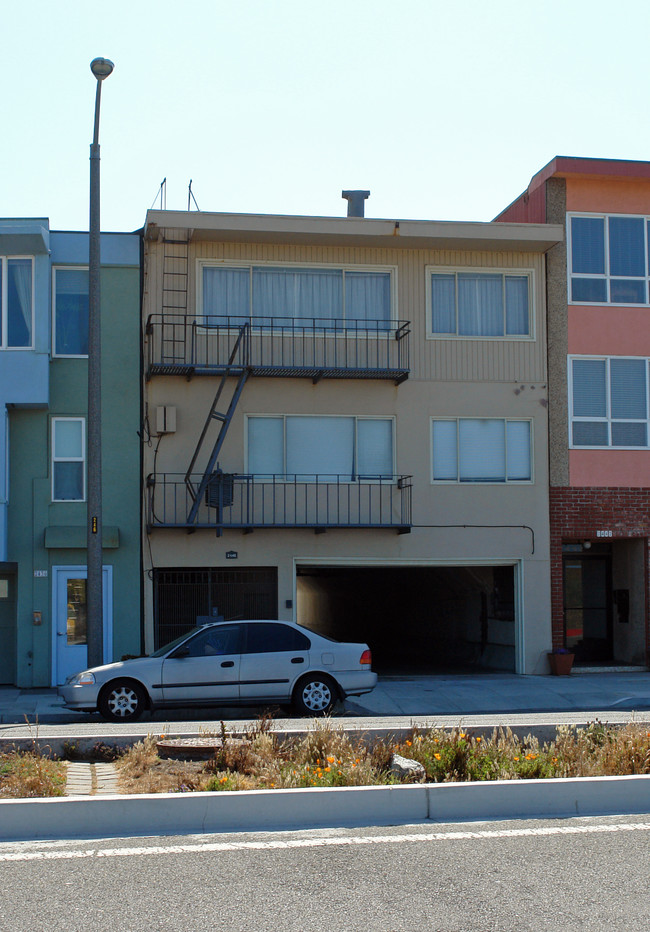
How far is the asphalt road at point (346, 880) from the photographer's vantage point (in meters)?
5.42

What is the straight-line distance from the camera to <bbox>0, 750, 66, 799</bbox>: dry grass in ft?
25.2

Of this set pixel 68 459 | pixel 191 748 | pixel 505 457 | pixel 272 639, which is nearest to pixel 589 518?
pixel 505 457

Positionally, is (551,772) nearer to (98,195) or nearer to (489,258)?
(98,195)

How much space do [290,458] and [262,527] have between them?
1.54m

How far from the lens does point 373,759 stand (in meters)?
8.43

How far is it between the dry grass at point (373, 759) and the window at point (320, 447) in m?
11.1

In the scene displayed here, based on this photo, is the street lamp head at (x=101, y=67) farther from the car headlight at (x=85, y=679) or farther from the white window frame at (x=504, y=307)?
the car headlight at (x=85, y=679)

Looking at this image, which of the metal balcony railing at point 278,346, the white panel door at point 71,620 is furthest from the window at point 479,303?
the white panel door at point 71,620

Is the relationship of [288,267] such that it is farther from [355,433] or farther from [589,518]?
[589,518]

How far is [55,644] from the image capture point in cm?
1917

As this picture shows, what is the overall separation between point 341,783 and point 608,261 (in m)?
15.8

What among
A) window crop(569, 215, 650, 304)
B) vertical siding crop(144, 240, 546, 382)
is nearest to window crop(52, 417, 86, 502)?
vertical siding crop(144, 240, 546, 382)

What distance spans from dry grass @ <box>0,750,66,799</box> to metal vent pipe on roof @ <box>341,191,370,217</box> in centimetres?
1608

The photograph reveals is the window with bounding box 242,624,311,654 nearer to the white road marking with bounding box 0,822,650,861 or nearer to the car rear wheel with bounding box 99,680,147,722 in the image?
the car rear wheel with bounding box 99,680,147,722
